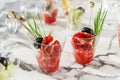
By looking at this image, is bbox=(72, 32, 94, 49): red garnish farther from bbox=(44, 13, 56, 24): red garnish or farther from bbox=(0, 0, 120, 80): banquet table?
bbox=(44, 13, 56, 24): red garnish

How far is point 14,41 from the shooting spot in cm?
149

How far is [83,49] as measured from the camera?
130cm

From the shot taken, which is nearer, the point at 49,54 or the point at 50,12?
the point at 49,54

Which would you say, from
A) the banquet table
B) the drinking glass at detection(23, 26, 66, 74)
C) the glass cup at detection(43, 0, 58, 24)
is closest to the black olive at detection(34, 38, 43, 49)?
the drinking glass at detection(23, 26, 66, 74)

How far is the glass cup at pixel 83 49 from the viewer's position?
127 cm

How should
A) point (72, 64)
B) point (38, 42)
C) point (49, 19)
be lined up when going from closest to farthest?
point (38, 42), point (72, 64), point (49, 19)

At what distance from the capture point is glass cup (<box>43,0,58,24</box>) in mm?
1635

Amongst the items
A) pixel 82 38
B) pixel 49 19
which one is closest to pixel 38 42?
pixel 82 38

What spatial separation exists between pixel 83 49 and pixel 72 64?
0.08 meters

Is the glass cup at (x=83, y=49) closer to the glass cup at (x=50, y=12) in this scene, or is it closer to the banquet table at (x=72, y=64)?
the banquet table at (x=72, y=64)

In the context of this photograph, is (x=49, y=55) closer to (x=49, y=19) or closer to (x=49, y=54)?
(x=49, y=54)

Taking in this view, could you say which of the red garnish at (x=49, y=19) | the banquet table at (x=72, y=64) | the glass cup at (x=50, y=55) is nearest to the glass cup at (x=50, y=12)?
the red garnish at (x=49, y=19)

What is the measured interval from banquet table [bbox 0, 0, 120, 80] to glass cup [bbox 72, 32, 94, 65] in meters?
0.02

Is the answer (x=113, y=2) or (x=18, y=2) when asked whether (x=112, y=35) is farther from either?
(x=18, y=2)
